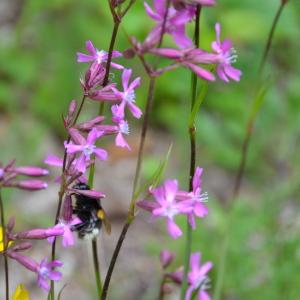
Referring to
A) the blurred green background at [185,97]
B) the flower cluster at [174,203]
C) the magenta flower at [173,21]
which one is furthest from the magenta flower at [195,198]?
the blurred green background at [185,97]

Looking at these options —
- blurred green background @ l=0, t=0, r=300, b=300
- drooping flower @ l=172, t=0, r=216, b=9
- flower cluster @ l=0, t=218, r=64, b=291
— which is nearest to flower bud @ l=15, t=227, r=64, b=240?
flower cluster @ l=0, t=218, r=64, b=291

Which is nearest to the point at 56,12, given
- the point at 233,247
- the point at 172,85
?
the point at 172,85

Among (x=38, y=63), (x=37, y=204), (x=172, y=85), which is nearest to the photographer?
(x=37, y=204)

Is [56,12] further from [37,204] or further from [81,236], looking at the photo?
[81,236]

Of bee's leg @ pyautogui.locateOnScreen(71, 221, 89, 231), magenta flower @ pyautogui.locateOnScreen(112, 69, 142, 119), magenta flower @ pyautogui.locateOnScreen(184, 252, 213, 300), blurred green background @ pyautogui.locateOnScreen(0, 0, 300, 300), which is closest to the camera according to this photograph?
magenta flower @ pyautogui.locateOnScreen(112, 69, 142, 119)

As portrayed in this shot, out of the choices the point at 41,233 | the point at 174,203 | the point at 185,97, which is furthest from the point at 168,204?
the point at 185,97

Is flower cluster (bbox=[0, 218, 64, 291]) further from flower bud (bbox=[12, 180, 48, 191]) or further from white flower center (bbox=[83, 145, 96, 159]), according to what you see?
white flower center (bbox=[83, 145, 96, 159])

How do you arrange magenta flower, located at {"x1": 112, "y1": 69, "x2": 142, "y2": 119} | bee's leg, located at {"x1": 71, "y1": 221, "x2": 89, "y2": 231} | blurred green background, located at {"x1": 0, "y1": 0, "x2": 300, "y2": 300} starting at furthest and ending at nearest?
blurred green background, located at {"x1": 0, "y1": 0, "x2": 300, "y2": 300}
bee's leg, located at {"x1": 71, "y1": 221, "x2": 89, "y2": 231}
magenta flower, located at {"x1": 112, "y1": 69, "x2": 142, "y2": 119}
